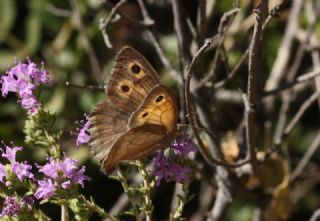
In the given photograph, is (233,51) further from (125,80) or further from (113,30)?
(125,80)

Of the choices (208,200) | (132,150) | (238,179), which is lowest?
(208,200)

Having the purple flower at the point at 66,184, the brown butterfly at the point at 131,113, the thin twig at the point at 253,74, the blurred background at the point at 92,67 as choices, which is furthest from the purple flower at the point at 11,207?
the blurred background at the point at 92,67

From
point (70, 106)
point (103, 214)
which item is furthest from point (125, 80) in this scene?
point (70, 106)

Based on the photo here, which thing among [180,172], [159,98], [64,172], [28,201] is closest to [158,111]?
[159,98]

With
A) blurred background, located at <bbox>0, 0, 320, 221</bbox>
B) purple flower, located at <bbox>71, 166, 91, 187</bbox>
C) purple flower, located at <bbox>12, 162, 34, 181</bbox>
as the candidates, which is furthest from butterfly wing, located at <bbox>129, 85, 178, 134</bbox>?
blurred background, located at <bbox>0, 0, 320, 221</bbox>

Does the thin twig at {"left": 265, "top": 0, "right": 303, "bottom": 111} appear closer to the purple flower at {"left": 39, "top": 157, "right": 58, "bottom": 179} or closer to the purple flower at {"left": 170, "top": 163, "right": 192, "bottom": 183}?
the purple flower at {"left": 170, "top": 163, "right": 192, "bottom": 183}

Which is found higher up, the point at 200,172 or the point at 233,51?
the point at 233,51
